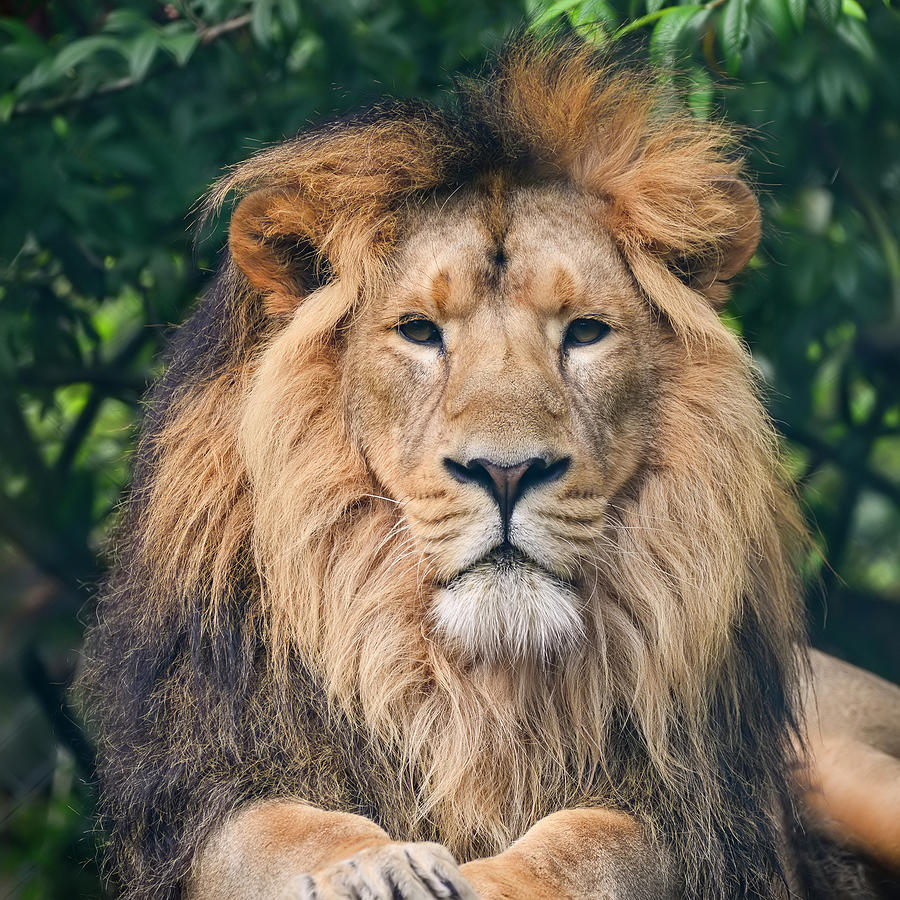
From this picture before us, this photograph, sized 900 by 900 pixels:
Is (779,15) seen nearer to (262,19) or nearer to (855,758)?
(262,19)

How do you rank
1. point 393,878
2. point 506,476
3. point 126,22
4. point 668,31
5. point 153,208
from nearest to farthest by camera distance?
point 393,878 < point 506,476 < point 668,31 < point 126,22 < point 153,208

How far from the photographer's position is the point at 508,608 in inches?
85.6

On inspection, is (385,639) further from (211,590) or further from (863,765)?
(863,765)

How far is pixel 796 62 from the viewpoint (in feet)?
11.9

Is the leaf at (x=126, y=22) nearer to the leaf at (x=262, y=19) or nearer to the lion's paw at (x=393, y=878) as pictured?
the leaf at (x=262, y=19)

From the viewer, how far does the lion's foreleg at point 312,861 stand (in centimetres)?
192

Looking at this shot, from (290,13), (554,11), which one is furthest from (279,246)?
(290,13)

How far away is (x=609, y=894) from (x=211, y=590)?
93 cm

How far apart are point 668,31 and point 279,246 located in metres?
1.00

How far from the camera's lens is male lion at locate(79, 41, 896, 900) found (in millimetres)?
2344

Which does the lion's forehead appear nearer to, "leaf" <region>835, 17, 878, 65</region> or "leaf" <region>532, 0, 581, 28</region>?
"leaf" <region>532, 0, 581, 28</region>

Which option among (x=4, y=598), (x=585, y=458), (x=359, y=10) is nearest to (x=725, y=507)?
(x=585, y=458)

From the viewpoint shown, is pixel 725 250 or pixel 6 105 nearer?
pixel 725 250

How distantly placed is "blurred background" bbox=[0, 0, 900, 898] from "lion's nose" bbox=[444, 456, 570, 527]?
1.38 metres
